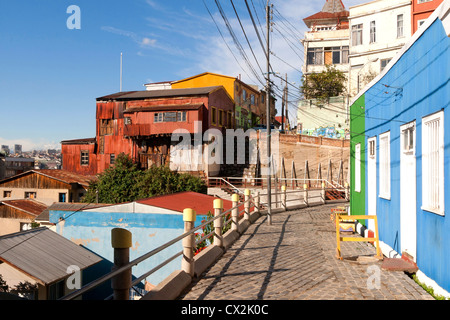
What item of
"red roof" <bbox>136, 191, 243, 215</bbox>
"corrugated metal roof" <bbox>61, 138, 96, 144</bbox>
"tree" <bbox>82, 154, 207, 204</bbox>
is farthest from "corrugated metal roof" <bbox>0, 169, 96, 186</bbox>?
"red roof" <bbox>136, 191, 243, 215</bbox>

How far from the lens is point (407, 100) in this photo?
336 inches

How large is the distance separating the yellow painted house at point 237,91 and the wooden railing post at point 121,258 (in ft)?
141

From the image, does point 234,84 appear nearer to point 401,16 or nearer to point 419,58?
point 401,16

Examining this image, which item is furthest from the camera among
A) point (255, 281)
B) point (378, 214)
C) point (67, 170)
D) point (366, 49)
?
point (67, 170)

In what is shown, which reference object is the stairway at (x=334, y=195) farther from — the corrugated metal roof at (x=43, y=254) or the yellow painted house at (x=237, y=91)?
the corrugated metal roof at (x=43, y=254)

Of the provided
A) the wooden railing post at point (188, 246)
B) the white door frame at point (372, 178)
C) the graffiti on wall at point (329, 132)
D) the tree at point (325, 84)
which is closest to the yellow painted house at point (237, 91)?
the tree at point (325, 84)

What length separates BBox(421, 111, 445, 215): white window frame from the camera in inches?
257

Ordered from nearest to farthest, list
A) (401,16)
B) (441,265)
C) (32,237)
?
(441,265), (32,237), (401,16)

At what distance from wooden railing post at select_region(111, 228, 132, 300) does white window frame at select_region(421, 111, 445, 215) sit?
4.95m

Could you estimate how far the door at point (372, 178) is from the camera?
11.6 meters

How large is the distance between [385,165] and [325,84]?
114 feet

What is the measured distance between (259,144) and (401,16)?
1775 cm

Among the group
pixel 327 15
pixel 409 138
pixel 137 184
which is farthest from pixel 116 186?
pixel 327 15

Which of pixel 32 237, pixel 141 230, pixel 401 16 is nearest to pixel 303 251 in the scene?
pixel 141 230
